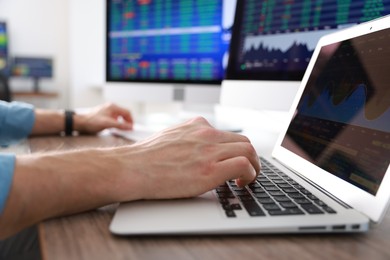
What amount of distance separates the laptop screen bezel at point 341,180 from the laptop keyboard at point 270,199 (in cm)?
3

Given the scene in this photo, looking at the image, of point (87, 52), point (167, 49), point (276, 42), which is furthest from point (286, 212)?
point (87, 52)

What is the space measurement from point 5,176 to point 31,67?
357 cm

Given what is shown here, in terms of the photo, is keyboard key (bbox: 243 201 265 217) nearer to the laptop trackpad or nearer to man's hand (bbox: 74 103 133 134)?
the laptop trackpad

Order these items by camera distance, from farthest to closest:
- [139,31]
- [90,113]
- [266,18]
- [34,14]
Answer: [34,14], [139,31], [90,113], [266,18]

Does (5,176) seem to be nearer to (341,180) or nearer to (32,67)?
(341,180)

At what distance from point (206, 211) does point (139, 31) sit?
1015 mm

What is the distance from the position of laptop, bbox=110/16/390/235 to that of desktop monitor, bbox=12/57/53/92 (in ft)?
11.5

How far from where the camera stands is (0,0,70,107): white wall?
351 cm

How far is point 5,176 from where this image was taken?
31 centimetres

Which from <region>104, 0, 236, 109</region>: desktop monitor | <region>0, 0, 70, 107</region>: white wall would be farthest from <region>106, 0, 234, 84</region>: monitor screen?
<region>0, 0, 70, 107</region>: white wall

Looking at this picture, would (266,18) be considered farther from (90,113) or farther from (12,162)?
(12,162)

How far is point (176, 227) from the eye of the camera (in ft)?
0.91

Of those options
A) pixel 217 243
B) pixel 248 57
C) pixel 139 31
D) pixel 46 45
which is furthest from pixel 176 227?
pixel 46 45

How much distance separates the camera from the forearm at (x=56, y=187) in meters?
0.30
